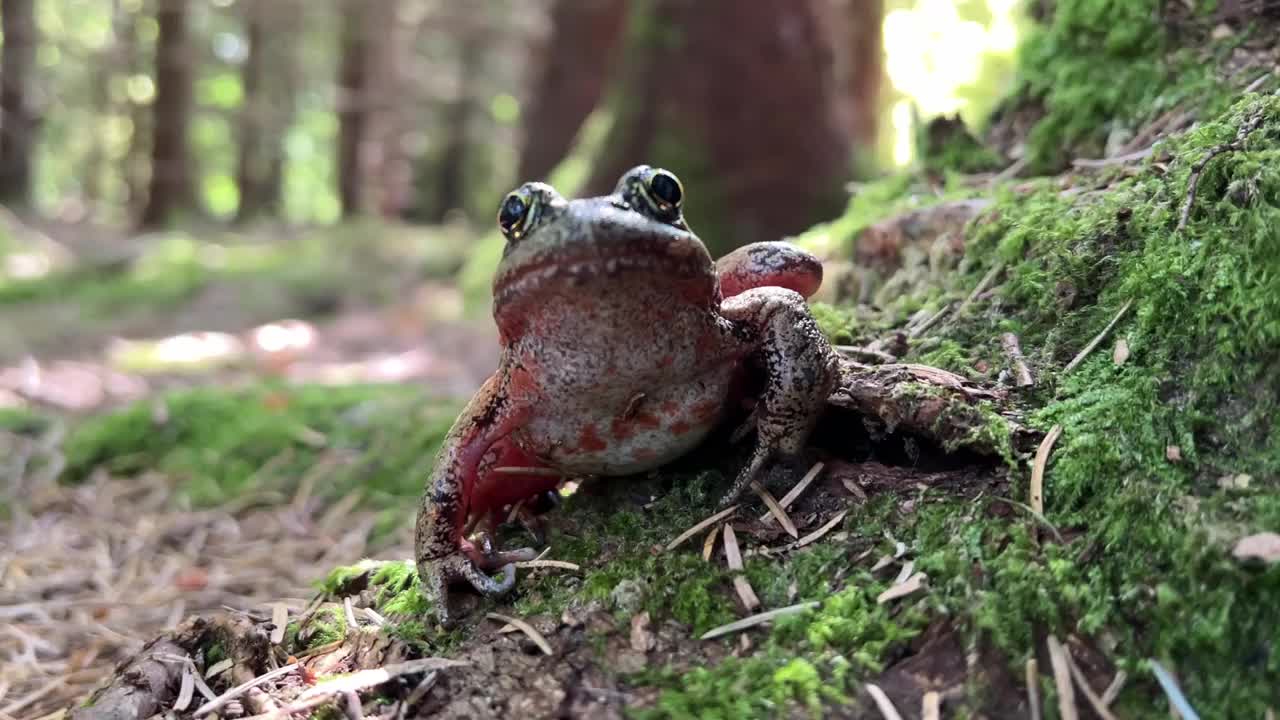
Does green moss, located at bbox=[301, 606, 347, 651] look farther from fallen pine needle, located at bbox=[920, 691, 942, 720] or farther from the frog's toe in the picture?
fallen pine needle, located at bbox=[920, 691, 942, 720]

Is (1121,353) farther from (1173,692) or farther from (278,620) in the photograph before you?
(278,620)

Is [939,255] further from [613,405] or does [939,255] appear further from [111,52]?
[111,52]

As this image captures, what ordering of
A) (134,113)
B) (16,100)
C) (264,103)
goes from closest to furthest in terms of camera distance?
(16,100) < (134,113) < (264,103)

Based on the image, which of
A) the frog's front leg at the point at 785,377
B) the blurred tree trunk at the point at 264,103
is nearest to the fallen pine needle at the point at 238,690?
the frog's front leg at the point at 785,377

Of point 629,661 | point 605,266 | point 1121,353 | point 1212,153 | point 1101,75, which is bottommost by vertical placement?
point 629,661

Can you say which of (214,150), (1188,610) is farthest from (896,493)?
(214,150)

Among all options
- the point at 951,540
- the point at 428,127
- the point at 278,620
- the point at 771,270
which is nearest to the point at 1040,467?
the point at 951,540
